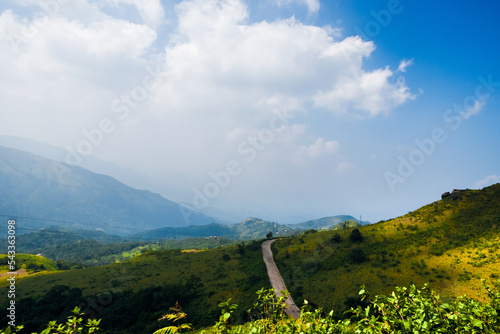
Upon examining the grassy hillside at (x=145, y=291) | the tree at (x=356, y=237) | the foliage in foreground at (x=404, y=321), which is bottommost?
the grassy hillside at (x=145, y=291)

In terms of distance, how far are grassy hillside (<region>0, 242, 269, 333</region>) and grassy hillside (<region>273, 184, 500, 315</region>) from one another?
9060mm

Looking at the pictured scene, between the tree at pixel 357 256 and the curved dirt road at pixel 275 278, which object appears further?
the tree at pixel 357 256

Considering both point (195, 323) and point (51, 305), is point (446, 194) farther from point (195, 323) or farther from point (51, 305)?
point (51, 305)

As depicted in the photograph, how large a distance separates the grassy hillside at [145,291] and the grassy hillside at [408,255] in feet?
29.7

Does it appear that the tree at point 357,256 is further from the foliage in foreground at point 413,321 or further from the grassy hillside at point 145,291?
the foliage in foreground at point 413,321

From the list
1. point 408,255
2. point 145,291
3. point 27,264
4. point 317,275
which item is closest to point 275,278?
point 317,275

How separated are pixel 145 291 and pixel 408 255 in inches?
1820

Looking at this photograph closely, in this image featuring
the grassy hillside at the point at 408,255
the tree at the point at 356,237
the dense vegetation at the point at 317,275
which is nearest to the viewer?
the dense vegetation at the point at 317,275

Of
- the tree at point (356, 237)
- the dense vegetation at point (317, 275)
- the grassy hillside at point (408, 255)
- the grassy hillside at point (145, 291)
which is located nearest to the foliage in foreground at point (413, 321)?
the dense vegetation at point (317, 275)

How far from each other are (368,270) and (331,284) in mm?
7518

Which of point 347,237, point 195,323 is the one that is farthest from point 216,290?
point 347,237

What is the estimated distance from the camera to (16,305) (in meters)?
39.3

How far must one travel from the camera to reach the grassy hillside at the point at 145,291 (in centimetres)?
3288

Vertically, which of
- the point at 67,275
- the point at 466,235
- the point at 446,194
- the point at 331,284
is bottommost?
the point at 67,275
